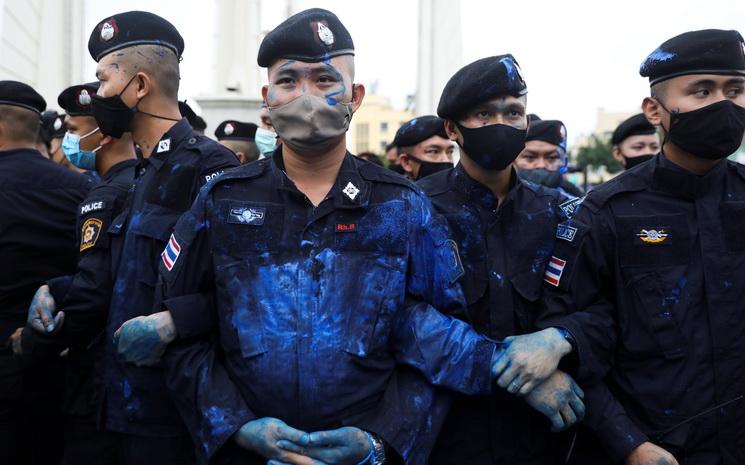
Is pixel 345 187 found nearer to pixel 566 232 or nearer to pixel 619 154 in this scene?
pixel 566 232

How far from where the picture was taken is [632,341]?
90.7 inches

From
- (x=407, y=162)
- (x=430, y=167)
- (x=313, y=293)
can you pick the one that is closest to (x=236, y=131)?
(x=407, y=162)

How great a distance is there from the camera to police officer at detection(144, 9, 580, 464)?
6.30ft

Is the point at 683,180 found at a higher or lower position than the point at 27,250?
higher

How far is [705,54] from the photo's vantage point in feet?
7.59

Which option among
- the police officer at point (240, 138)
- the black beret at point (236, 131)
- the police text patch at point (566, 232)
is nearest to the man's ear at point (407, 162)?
the police officer at point (240, 138)

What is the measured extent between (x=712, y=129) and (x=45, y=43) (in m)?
12.1

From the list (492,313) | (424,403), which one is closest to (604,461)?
(492,313)

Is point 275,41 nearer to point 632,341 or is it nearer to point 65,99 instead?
point 632,341

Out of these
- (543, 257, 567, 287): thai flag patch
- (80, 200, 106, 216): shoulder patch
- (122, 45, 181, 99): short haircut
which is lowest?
(543, 257, 567, 287): thai flag patch

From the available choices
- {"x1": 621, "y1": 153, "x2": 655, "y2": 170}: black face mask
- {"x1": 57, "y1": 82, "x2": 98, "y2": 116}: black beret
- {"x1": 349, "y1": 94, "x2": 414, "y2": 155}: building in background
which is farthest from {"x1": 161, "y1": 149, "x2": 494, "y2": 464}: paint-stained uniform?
{"x1": 349, "y1": 94, "x2": 414, "y2": 155}: building in background

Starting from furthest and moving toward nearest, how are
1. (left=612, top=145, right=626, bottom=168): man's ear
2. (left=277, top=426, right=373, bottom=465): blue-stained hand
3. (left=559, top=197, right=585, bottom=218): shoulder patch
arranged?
(left=612, top=145, right=626, bottom=168): man's ear < (left=559, top=197, right=585, bottom=218): shoulder patch < (left=277, top=426, right=373, bottom=465): blue-stained hand

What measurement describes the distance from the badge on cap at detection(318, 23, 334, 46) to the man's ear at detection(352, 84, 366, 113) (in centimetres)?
19

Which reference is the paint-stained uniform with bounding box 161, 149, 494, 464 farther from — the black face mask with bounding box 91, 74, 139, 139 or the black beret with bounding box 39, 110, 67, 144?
the black beret with bounding box 39, 110, 67, 144
